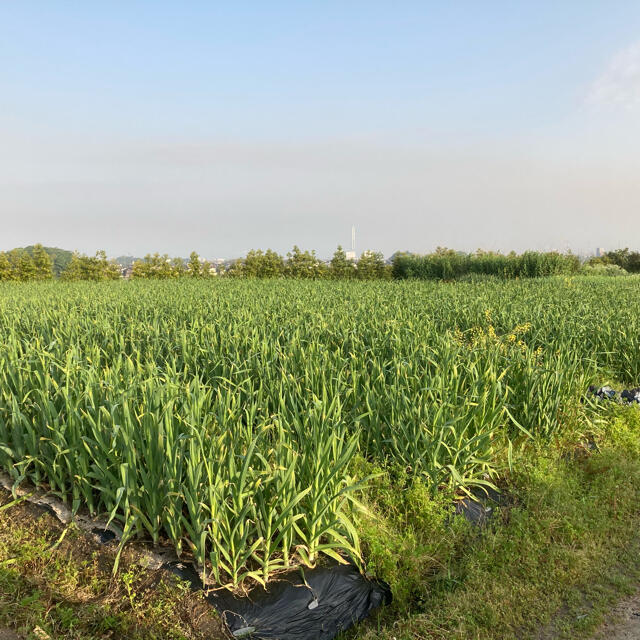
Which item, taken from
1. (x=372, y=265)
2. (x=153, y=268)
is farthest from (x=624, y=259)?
(x=153, y=268)

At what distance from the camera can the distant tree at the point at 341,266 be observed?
2583cm

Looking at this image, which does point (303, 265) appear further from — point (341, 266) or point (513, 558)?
point (513, 558)

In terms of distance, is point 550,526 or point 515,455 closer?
point 550,526

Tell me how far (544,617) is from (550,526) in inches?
31.0

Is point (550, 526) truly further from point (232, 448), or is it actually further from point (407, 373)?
point (232, 448)

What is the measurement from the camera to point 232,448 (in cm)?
250

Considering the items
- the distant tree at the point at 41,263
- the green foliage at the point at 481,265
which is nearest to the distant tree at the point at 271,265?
the green foliage at the point at 481,265

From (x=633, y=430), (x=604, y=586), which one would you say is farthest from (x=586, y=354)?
(x=604, y=586)

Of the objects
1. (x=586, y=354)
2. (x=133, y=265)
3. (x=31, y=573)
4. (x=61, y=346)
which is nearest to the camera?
(x=31, y=573)

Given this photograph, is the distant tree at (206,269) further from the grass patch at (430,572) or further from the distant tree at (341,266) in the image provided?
the grass patch at (430,572)

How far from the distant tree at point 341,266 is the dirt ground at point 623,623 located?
23.4m

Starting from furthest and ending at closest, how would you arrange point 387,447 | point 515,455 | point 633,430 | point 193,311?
point 193,311 < point 633,430 < point 515,455 < point 387,447

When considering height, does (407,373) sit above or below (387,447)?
above

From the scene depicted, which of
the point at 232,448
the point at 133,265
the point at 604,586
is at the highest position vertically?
the point at 133,265
